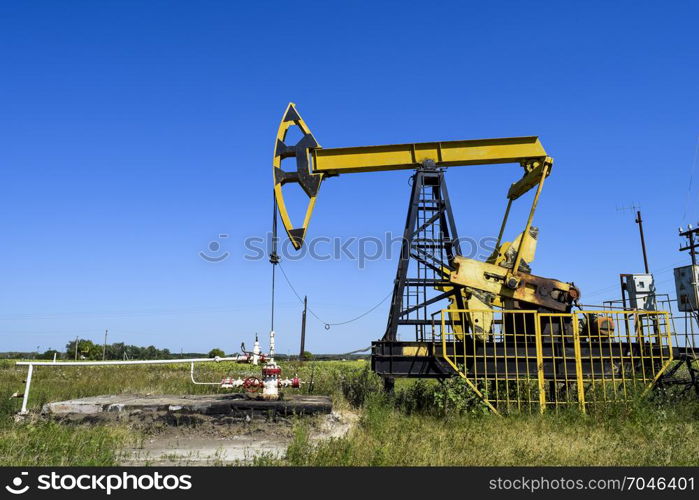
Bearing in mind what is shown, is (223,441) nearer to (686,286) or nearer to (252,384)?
(252,384)

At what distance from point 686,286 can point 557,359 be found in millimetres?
4567

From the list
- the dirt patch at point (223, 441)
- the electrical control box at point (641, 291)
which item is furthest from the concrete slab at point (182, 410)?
the electrical control box at point (641, 291)

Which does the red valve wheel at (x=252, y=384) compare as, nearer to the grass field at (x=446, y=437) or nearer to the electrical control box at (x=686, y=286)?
the grass field at (x=446, y=437)

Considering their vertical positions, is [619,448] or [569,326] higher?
[569,326]

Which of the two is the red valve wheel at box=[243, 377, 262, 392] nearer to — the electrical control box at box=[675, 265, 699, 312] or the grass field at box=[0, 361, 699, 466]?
the grass field at box=[0, 361, 699, 466]

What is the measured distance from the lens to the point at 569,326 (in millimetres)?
7820

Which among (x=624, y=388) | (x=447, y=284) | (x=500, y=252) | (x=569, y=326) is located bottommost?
(x=624, y=388)

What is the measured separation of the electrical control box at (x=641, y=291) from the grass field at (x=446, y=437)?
2.35 meters

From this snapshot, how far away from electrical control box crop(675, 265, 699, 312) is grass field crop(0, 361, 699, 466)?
291 cm

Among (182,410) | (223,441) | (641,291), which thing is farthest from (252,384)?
(641,291)

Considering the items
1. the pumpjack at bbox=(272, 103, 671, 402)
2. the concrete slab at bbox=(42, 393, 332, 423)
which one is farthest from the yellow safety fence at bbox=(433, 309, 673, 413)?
the concrete slab at bbox=(42, 393, 332, 423)
